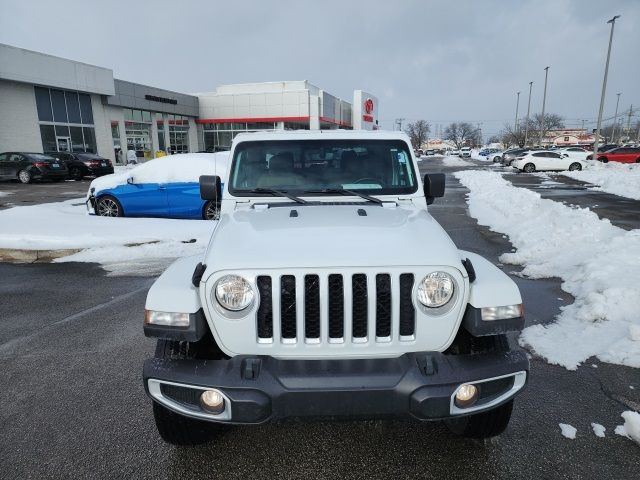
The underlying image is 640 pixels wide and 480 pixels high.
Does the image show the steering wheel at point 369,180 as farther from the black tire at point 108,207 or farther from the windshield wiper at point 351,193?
the black tire at point 108,207

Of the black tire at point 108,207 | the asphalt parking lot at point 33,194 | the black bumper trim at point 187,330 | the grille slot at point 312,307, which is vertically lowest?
the asphalt parking lot at point 33,194

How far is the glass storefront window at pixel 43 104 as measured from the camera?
1110 inches

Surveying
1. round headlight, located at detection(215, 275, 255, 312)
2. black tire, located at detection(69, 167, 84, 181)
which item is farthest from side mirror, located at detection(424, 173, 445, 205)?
black tire, located at detection(69, 167, 84, 181)

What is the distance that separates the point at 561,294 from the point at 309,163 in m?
3.68

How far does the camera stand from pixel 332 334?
2256 millimetres

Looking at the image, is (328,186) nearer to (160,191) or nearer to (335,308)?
(335,308)

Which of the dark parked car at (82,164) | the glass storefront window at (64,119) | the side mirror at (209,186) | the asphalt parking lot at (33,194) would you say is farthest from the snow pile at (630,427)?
the glass storefront window at (64,119)

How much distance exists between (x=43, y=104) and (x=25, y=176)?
10204 mm

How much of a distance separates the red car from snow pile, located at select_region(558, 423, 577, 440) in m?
38.9

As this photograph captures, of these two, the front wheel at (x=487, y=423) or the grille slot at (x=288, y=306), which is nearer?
the grille slot at (x=288, y=306)

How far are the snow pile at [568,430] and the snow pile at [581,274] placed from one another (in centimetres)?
83

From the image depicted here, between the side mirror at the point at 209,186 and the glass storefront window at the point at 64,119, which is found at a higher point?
the glass storefront window at the point at 64,119

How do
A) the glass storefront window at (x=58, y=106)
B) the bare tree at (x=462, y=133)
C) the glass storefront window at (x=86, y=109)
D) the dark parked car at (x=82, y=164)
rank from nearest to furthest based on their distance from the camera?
1. the dark parked car at (x=82, y=164)
2. the glass storefront window at (x=58, y=106)
3. the glass storefront window at (x=86, y=109)
4. the bare tree at (x=462, y=133)

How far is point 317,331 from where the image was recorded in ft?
7.38
